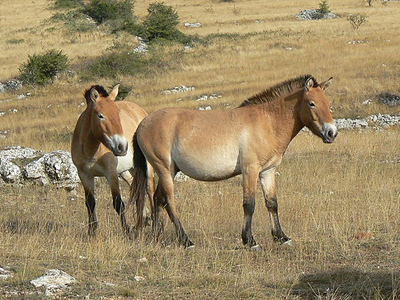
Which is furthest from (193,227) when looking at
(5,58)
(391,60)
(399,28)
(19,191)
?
(399,28)

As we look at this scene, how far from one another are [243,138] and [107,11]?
51.2 m

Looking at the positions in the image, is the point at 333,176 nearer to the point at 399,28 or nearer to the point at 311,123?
the point at 311,123

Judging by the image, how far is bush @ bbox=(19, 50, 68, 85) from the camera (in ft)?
116

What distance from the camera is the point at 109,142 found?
9.34 metres

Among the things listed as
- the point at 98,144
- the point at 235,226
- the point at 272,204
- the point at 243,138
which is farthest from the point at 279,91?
the point at 98,144

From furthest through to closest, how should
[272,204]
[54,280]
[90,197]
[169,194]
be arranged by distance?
[90,197]
[169,194]
[272,204]
[54,280]

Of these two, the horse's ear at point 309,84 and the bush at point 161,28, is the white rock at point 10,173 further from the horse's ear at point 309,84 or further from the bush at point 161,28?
the bush at point 161,28

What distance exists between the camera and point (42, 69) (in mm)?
35562

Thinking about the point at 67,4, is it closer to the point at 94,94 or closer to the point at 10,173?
the point at 10,173

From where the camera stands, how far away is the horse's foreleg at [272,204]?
899 centimetres

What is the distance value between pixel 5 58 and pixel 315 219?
3754 centimetres

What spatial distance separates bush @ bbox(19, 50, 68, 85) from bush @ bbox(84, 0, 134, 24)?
20650mm

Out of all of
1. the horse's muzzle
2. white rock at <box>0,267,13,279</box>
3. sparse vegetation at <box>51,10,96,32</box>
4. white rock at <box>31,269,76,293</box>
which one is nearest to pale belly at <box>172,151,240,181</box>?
the horse's muzzle

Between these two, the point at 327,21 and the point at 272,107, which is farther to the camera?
the point at 327,21
